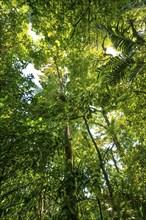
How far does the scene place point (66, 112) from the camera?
503 centimetres

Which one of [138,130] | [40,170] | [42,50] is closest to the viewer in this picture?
[40,170]

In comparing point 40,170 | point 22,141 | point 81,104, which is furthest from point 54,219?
point 81,104

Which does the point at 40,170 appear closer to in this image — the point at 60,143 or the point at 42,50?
the point at 60,143

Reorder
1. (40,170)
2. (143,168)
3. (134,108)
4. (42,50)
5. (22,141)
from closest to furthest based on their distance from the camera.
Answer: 1. (22,141)
2. (40,170)
3. (134,108)
4. (42,50)
5. (143,168)

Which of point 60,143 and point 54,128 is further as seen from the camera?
point 60,143

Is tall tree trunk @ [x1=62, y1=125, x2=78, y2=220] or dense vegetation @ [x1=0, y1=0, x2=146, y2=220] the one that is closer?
dense vegetation @ [x1=0, y1=0, x2=146, y2=220]

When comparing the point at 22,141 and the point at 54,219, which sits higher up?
the point at 22,141

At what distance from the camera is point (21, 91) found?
22.7ft

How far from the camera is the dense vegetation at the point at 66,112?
13.0ft

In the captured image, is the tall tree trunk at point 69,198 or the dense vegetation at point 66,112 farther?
the tall tree trunk at point 69,198

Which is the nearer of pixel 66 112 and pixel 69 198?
pixel 69 198

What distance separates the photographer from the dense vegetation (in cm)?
395

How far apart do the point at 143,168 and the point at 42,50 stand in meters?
8.00

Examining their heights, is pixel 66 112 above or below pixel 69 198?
above
